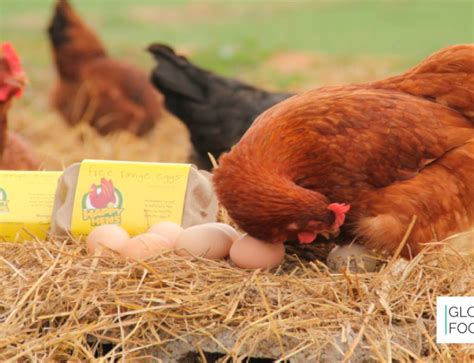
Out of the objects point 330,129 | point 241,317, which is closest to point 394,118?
point 330,129

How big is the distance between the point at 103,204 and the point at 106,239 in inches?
16.2

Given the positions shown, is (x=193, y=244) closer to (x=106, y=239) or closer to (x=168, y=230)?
(x=168, y=230)

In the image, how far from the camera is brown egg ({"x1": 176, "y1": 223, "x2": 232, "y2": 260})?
3566 millimetres

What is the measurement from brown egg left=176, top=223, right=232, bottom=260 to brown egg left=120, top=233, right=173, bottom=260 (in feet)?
0.21

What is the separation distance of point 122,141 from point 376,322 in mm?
4991

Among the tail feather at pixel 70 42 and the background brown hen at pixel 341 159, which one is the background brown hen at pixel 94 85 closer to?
the tail feather at pixel 70 42

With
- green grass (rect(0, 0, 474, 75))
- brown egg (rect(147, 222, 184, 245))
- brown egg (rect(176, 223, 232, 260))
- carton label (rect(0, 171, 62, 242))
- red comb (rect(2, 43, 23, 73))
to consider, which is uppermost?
red comb (rect(2, 43, 23, 73))

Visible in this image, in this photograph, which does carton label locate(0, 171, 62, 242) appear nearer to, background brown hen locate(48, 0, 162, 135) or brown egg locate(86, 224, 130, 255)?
brown egg locate(86, 224, 130, 255)

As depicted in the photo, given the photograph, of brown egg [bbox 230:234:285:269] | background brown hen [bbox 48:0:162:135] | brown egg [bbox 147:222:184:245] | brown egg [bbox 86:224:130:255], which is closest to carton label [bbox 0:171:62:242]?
brown egg [bbox 86:224:130:255]

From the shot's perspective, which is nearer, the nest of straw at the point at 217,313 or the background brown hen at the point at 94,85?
the nest of straw at the point at 217,313

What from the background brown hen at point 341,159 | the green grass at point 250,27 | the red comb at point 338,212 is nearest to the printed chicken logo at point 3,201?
the background brown hen at point 341,159

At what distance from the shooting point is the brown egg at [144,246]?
11.5ft

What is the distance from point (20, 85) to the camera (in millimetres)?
5031

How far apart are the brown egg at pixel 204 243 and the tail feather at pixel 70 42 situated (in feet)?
16.4
